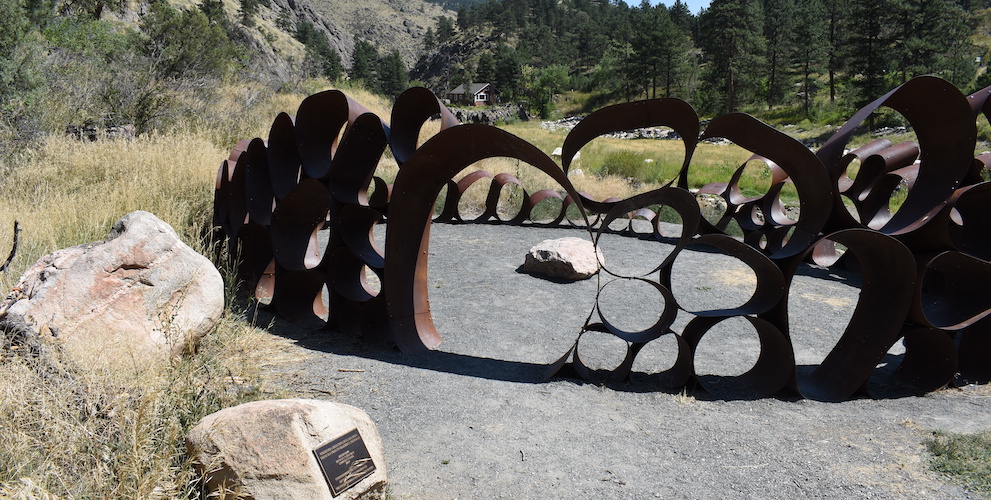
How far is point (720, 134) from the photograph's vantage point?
169 inches

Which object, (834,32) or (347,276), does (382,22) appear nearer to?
(834,32)

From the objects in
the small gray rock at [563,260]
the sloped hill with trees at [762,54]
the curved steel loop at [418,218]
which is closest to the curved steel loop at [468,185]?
the small gray rock at [563,260]

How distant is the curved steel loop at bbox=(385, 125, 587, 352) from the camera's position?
4.48 m

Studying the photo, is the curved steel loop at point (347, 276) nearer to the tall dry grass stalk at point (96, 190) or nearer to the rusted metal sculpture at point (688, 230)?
the rusted metal sculpture at point (688, 230)

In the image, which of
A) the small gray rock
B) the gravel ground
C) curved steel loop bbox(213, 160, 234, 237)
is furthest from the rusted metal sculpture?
the small gray rock

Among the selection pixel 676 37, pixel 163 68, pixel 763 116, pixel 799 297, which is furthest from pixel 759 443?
pixel 676 37

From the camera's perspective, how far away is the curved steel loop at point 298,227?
5.46 metres

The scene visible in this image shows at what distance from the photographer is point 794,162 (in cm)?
424

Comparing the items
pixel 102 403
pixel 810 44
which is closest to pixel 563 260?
pixel 102 403

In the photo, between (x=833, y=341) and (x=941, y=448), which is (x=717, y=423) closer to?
(x=941, y=448)

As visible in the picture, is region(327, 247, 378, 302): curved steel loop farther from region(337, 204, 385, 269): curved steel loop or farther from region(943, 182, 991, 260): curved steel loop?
region(943, 182, 991, 260): curved steel loop

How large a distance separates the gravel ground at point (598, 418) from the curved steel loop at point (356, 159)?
1199mm

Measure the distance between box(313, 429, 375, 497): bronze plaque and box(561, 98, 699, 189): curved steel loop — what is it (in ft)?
7.85

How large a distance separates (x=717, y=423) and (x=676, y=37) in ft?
161
